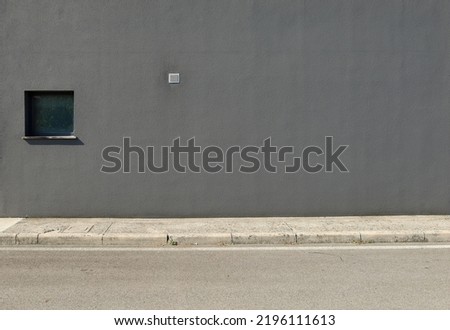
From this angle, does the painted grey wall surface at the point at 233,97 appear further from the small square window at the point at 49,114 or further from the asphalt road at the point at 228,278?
the asphalt road at the point at 228,278

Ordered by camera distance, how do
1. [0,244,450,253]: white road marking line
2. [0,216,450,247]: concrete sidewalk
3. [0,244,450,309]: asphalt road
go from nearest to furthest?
[0,244,450,309]: asphalt road < [0,244,450,253]: white road marking line < [0,216,450,247]: concrete sidewalk

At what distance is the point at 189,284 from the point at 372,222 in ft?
13.7

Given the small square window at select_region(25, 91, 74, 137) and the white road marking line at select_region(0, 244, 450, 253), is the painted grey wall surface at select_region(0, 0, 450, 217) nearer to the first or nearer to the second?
the small square window at select_region(25, 91, 74, 137)

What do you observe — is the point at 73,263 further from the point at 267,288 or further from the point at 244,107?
the point at 244,107

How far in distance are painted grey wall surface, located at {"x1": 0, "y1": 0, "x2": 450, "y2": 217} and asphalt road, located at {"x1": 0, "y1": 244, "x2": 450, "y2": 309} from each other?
2.01m

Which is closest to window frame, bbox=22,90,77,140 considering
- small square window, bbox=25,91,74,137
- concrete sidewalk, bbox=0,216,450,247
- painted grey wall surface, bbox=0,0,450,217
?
small square window, bbox=25,91,74,137

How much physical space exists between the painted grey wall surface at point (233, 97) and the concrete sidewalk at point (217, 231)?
59 centimetres

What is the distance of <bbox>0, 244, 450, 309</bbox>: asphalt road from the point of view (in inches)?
162

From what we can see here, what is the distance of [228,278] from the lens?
193 inches

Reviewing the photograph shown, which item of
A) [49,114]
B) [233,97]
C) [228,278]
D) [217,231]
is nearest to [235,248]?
[217,231]

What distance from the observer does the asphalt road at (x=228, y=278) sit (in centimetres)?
412

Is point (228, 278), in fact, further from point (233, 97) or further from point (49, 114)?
point (49, 114)

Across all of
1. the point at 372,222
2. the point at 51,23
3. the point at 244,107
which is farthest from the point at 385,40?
the point at 51,23

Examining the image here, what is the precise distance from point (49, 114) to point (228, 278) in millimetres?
5357
